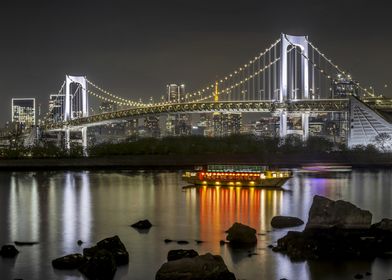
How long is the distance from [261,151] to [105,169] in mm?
10234

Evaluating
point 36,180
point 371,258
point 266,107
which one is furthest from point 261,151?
point 371,258

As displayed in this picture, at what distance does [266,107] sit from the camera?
151 feet

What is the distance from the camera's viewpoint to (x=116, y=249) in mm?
12859

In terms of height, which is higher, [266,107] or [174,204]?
[266,107]

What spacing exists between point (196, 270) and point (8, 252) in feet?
14.1

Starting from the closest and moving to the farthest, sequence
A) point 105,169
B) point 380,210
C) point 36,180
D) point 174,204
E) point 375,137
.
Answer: point 380,210
point 174,204
point 36,180
point 105,169
point 375,137

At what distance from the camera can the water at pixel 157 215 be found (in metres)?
12.4

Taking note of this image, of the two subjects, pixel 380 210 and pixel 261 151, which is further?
pixel 261 151

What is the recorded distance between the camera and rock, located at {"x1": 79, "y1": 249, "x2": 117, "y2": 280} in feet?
38.2

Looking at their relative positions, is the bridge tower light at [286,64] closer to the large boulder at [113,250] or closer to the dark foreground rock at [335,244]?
the dark foreground rock at [335,244]

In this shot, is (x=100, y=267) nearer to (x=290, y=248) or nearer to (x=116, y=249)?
(x=116, y=249)

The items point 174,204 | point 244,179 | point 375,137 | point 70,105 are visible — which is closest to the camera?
point 174,204

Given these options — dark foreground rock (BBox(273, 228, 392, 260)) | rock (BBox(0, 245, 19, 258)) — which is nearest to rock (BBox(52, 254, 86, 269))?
rock (BBox(0, 245, 19, 258))

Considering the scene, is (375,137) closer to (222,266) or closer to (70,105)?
(70,105)
